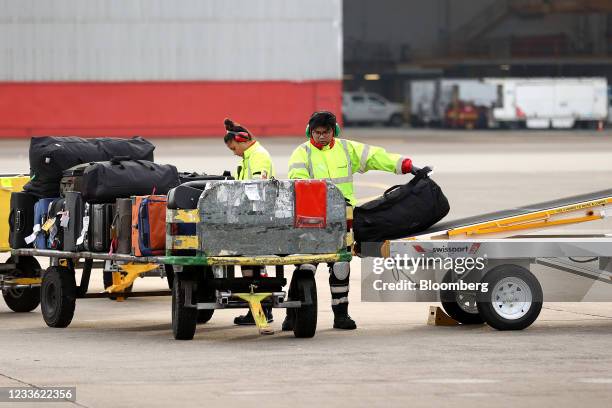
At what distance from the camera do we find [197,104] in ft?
210

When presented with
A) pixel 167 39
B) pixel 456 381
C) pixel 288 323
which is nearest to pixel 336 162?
pixel 288 323

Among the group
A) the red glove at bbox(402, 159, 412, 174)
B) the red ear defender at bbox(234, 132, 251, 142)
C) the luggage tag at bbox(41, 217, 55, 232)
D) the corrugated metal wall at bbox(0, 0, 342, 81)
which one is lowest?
the luggage tag at bbox(41, 217, 55, 232)

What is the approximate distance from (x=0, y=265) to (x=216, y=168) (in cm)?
2547

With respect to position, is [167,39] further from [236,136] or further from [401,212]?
[401,212]

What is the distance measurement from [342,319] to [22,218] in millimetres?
3300

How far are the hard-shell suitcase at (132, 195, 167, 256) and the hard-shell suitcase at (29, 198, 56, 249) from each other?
177 centimetres

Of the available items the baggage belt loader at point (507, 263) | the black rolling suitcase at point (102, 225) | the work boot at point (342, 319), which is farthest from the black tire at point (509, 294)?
the black rolling suitcase at point (102, 225)

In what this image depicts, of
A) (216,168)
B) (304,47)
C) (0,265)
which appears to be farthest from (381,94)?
(0,265)

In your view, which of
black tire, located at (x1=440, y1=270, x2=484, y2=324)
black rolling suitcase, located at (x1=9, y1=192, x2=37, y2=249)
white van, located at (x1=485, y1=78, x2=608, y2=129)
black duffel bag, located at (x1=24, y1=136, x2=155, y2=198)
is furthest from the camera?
white van, located at (x1=485, y1=78, x2=608, y2=129)

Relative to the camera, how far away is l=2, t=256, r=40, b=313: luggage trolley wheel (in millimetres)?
14773

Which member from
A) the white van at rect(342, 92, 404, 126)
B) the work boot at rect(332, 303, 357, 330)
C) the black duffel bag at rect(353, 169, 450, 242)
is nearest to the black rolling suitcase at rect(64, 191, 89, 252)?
the work boot at rect(332, 303, 357, 330)

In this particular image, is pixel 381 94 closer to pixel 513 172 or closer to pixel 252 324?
pixel 513 172

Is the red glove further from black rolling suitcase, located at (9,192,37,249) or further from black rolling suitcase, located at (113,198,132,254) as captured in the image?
black rolling suitcase, located at (9,192,37,249)

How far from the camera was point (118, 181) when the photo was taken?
12.9 meters
